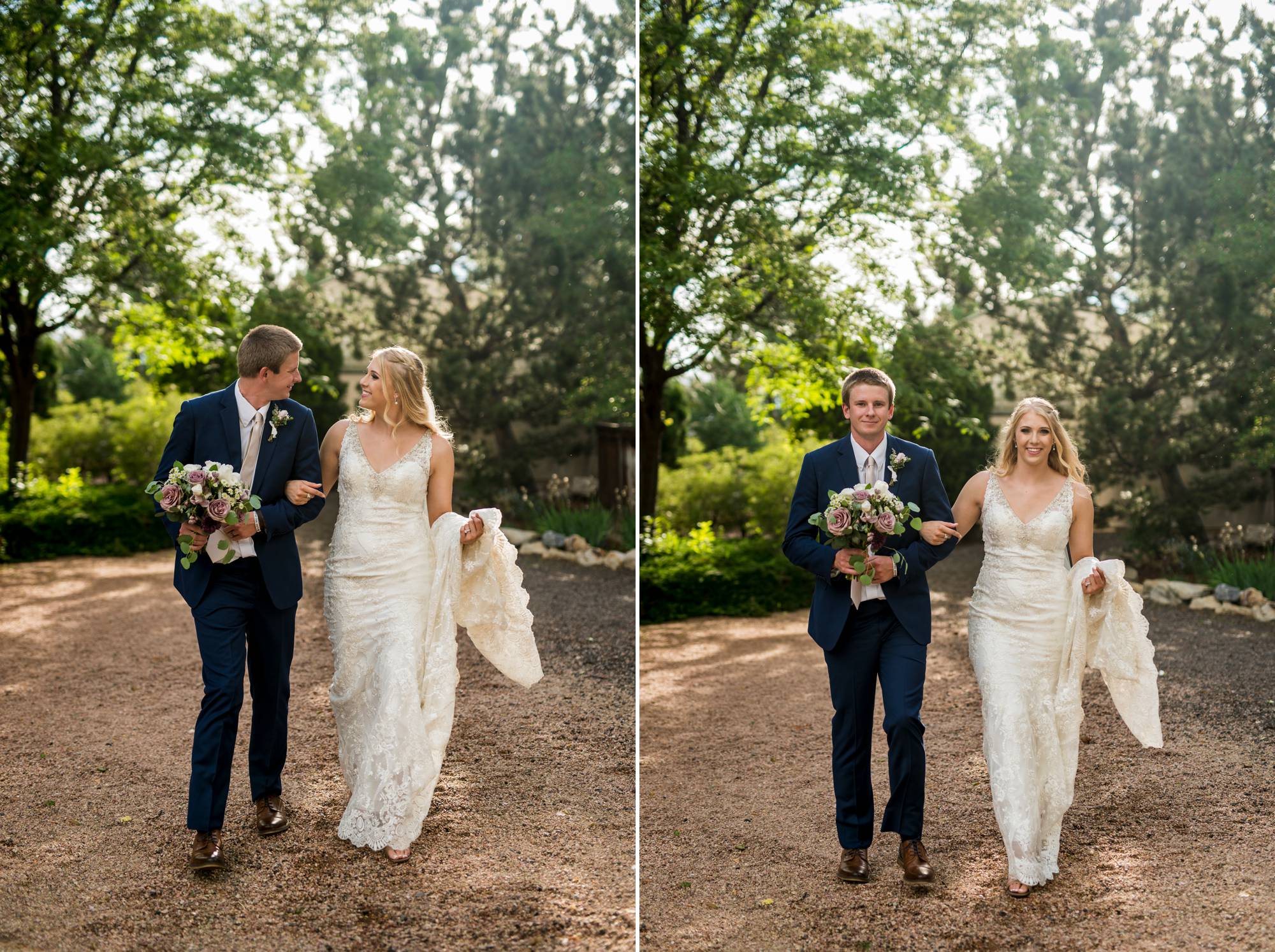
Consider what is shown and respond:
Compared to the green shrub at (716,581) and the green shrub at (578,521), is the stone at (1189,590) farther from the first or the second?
the green shrub at (578,521)

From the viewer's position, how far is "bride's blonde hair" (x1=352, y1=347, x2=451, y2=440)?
4.08m

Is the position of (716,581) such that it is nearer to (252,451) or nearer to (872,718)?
(872,718)

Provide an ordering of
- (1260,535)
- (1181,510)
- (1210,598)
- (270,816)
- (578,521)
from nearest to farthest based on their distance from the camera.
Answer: (270,816) < (1210,598) < (1260,535) < (1181,510) < (578,521)

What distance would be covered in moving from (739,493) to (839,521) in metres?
8.19

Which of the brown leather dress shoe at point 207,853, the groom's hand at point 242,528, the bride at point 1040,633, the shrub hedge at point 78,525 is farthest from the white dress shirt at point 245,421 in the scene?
the shrub hedge at point 78,525

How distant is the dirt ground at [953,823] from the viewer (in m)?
3.68

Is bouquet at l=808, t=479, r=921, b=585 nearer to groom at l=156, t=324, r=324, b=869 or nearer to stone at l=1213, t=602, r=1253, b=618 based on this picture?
groom at l=156, t=324, r=324, b=869

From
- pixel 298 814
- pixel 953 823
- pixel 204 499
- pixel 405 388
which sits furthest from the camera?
pixel 953 823

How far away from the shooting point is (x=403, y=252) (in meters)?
10.3

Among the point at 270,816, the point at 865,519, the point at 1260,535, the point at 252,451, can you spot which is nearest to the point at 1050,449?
the point at 865,519

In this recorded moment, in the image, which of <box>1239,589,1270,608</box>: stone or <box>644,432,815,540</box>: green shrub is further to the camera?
<box>644,432,815,540</box>: green shrub

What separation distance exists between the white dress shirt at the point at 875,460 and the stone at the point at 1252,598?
669cm

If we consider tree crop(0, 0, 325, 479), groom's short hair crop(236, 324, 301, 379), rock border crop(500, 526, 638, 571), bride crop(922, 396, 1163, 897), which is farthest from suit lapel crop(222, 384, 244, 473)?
rock border crop(500, 526, 638, 571)

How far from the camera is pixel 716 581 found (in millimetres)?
9812
